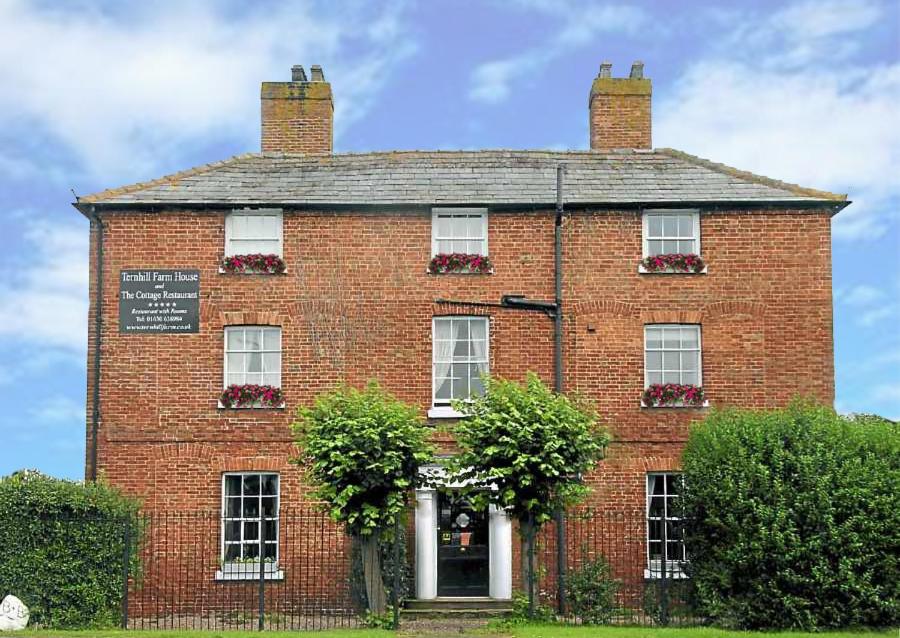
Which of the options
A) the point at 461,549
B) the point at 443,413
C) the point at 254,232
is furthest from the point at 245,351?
the point at 461,549

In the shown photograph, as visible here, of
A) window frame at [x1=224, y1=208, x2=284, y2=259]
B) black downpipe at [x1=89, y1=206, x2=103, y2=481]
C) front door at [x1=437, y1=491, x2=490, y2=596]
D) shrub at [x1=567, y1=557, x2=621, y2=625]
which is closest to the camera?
shrub at [x1=567, y1=557, x2=621, y2=625]

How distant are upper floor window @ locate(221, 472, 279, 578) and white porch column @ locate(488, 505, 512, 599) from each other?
176 inches

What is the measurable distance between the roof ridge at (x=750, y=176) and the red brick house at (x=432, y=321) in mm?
108

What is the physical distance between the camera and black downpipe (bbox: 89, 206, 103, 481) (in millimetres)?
24156

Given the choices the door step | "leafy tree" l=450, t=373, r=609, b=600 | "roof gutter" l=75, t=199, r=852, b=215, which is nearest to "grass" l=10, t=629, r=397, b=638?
the door step

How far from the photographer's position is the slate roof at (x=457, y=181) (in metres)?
24.9

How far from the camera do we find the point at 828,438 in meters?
21.0

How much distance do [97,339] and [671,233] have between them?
41.1 ft

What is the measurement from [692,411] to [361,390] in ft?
22.9

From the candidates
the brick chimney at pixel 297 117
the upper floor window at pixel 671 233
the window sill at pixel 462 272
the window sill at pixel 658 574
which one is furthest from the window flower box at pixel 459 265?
the window sill at pixel 658 574

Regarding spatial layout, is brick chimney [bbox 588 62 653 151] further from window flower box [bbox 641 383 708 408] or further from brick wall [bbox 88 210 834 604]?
window flower box [bbox 641 383 708 408]

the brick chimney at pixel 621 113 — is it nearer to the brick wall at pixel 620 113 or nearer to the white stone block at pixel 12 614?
the brick wall at pixel 620 113

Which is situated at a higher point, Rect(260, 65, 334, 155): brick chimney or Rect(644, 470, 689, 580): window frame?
Rect(260, 65, 334, 155): brick chimney

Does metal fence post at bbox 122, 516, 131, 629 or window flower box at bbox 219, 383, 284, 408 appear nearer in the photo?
metal fence post at bbox 122, 516, 131, 629
